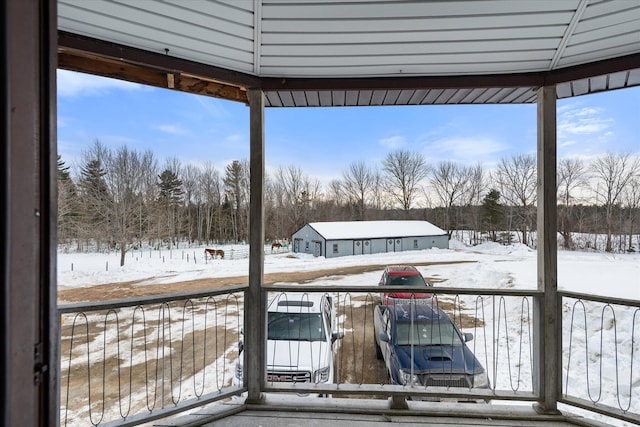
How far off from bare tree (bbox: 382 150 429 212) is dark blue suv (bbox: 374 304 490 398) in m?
9.08

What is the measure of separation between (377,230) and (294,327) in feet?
34.0

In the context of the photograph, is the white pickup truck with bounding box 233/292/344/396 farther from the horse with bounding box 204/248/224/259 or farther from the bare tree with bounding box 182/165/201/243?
the bare tree with bounding box 182/165/201/243

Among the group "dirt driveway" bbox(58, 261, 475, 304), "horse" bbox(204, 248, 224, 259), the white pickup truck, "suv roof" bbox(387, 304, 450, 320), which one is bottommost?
"dirt driveway" bbox(58, 261, 475, 304)

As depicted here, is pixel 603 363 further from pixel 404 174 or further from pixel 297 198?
pixel 404 174

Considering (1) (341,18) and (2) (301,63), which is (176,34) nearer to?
(2) (301,63)

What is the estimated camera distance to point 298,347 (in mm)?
3357

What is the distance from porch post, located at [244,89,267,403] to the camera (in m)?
2.41

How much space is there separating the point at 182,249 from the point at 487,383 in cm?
1561

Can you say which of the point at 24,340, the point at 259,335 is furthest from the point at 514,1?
the point at 259,335

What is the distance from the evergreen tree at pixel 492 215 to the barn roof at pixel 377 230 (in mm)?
1771

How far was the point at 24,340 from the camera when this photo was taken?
0.54m

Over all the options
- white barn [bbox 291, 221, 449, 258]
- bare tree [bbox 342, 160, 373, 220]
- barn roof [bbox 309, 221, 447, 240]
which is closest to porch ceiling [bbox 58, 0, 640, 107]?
bare tree [bbox 342, 160, 373, 220]

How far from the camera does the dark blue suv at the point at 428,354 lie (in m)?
2.91

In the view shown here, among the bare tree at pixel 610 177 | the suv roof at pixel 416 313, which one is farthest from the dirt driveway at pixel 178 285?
the suv roof at pixel 416 313
